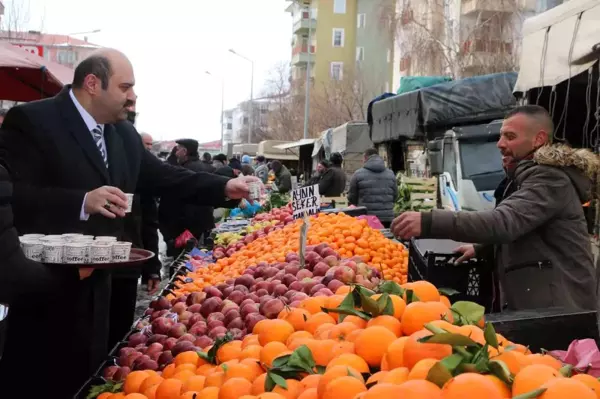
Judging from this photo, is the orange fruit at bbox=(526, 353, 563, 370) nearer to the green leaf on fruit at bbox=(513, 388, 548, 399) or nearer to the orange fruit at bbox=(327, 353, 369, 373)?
the green leaf on fruit at bbox=(513, 388, 548, 399)

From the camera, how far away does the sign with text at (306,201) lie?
443 centimetres

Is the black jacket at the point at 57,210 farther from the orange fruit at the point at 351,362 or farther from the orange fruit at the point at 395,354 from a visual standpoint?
the orange fruit at the point at 395,354

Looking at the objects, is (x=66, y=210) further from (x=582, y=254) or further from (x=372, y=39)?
(x=372, y=39)

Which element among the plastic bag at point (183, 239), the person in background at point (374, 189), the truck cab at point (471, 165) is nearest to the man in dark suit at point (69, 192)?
the plastic bag at point (183, 239)

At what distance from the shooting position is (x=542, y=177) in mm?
3443

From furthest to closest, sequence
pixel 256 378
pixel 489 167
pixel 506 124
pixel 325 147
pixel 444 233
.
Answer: pixel 325 147
pixel 489 167
pixel 506 124
pixel 444 233
pixel 256 378

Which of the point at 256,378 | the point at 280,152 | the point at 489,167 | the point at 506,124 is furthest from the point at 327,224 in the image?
the point at 280,152

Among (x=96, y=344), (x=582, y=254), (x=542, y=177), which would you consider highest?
(x=542, y=177)

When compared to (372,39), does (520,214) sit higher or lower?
lower

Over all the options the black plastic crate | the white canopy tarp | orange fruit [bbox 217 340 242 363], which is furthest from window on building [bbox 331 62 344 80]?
orange fruit [bbox 217 340 242 363]

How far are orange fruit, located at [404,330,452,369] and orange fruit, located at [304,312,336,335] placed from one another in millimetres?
673

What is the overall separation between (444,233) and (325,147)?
23936 mm

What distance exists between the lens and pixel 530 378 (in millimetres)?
1733

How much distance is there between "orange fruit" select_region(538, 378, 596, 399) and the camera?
1.62 meters
